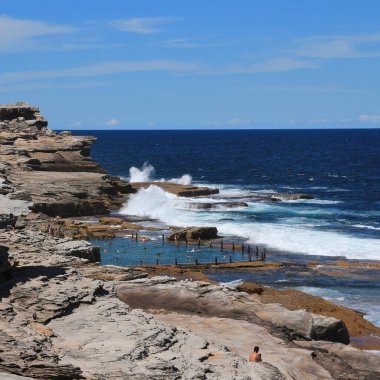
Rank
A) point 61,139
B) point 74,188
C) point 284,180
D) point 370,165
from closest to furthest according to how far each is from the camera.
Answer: point 74,188 < point 61,139 < point 284,180 < point 370,165

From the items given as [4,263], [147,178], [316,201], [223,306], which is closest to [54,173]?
[316,201]

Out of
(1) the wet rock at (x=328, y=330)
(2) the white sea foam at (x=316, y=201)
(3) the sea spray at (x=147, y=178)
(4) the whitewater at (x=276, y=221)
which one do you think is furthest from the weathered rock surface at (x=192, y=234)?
(3) the sea spray at (x=147, y=178)

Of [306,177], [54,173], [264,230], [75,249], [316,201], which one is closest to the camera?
[75,249]

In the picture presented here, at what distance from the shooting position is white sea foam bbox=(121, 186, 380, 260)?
207 ft

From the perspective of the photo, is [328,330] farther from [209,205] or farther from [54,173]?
[54,173]

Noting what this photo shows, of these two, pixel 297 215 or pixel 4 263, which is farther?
pixel 297 215

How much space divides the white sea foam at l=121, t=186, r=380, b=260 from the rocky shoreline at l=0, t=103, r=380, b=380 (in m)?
23.0

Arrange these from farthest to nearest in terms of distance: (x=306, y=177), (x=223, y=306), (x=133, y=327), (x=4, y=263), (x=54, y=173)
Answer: (x=306, y=177) → (x=54, y=173) → (x=223, y=306) → (x=4, y=263) → (x=133, y=327)

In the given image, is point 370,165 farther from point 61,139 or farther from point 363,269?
point 363,269

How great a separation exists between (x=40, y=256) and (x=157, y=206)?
55.5 meters

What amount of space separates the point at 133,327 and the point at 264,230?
4823 centimetres

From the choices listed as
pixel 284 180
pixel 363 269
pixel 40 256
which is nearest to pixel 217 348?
pixel 40 256

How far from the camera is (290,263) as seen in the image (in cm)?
5744

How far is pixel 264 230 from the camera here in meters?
71.0
